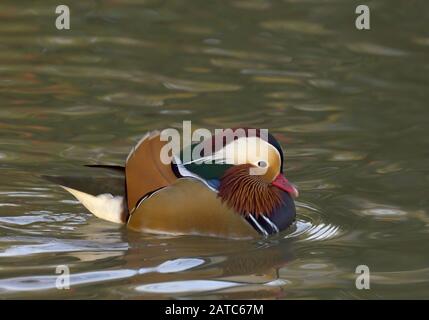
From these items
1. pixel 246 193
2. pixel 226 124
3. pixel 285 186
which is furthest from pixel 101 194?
pixel 226 124

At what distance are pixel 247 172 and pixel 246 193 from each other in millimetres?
144

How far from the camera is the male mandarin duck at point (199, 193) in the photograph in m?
8.11

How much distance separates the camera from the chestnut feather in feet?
26.9

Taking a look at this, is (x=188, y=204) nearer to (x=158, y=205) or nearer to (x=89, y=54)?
(x=158, y=205)

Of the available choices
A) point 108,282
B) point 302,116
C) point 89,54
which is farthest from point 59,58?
point 108,282

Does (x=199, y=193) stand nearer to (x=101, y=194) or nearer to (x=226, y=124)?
(x=101, y=194)

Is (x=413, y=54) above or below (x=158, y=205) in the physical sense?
above

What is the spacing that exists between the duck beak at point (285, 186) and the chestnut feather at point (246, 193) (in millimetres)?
76

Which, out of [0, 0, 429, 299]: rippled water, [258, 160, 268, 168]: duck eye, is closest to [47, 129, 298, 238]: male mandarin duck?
[258, 160, 268, 168]: duck eye

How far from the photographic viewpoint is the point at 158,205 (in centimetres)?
814

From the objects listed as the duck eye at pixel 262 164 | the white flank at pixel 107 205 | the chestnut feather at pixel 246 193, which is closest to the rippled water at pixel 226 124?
the white flank at pixel 107 205

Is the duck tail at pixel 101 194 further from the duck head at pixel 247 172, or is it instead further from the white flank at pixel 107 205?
the duck head at pixel 247 172

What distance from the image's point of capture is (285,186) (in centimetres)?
833
